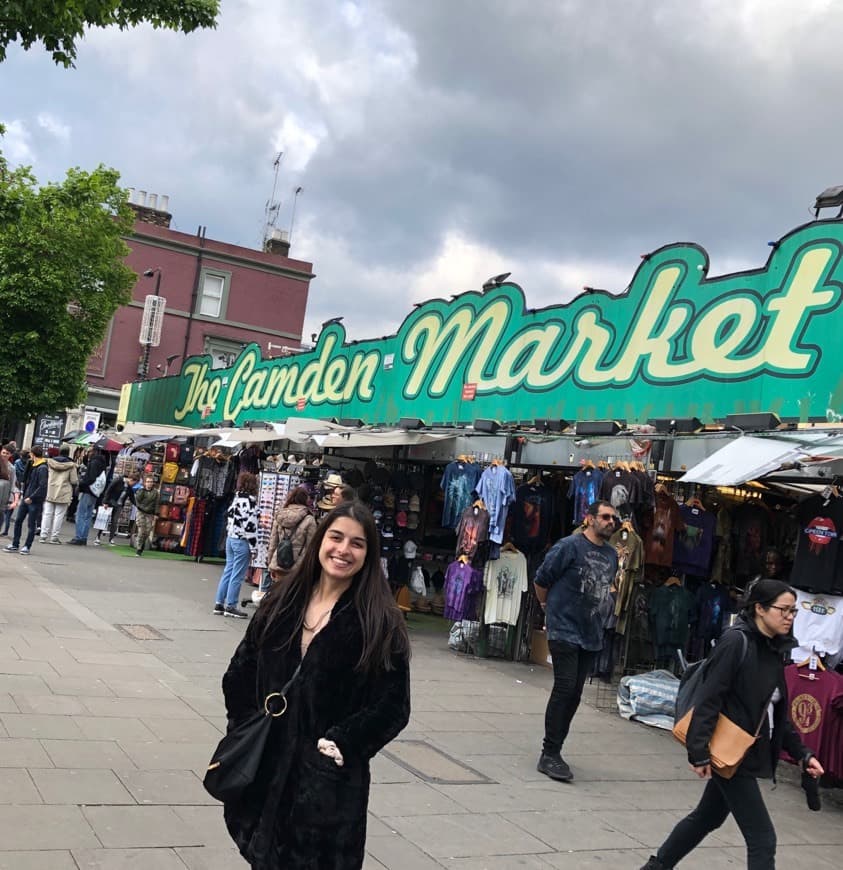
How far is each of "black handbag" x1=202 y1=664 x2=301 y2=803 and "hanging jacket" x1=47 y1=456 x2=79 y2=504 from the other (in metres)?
14.0

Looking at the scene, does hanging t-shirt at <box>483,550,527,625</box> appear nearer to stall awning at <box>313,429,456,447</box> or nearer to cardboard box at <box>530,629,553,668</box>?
cardboard box at <box>530,629,553,668</box>

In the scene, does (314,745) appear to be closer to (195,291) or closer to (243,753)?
(243,753)

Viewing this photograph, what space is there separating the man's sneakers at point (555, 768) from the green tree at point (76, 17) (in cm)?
651

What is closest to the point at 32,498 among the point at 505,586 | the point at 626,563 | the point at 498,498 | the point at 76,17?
the point at 505,586

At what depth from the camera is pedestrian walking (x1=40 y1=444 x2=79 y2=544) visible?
16078 millimetres

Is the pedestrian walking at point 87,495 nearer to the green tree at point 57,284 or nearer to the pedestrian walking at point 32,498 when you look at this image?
the pedestrian walking at point 32,498

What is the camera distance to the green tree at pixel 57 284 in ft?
84.0

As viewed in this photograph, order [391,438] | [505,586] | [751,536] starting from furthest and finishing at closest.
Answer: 1. [391,438]
2. [505,586]
3. [751,536]

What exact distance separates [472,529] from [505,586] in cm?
80

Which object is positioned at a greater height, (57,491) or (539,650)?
(57,491)

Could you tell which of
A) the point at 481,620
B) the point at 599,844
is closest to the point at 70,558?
the point at 481,620

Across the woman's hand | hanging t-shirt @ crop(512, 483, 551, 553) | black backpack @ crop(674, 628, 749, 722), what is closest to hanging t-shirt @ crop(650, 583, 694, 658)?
hanging t-shirt @ crop(512, 483, 551, 553)

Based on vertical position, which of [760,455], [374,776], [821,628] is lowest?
[374,776]

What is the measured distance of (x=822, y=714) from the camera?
6586 mm
